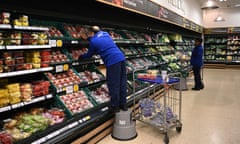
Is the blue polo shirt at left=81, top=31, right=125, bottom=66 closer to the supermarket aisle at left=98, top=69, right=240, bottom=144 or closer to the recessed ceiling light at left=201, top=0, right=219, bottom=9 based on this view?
the supermarket aisle at left=98, top=69, right=240, bottom=144

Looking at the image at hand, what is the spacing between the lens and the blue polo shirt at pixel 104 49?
3.30 m

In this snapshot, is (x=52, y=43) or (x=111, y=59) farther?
(x=111, y=59)

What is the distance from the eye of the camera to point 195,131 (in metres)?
3.53

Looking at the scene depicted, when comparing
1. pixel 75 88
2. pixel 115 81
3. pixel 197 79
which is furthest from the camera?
pixel 197 79

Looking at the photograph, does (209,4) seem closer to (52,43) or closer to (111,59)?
(111,59)

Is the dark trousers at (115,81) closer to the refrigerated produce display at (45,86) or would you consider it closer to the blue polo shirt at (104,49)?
the blue polo shirt at (104,49)

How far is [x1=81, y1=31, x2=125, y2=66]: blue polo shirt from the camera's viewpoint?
3305 millimetres

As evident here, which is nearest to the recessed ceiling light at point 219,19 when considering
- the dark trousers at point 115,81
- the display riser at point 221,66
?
the display riser at point 221,66

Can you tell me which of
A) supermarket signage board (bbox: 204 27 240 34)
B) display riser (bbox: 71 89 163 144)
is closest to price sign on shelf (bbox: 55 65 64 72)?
display riser (bbox: 71 89 163 144)

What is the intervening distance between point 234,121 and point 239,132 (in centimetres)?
55

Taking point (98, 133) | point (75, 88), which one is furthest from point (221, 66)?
point (75, 88)

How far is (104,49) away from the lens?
132 inches

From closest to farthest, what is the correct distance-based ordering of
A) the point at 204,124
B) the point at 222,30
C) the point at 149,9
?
1. the point at 204,124
2. the point at 149,9
3. the point at 222,30

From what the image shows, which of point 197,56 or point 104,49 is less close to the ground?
point 104,49
